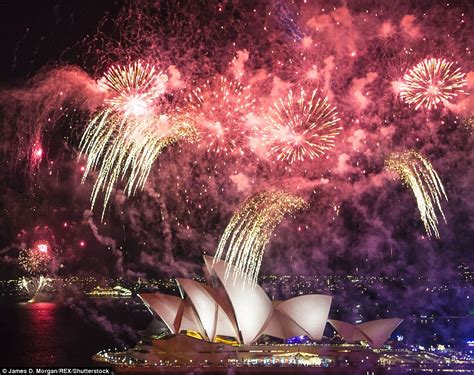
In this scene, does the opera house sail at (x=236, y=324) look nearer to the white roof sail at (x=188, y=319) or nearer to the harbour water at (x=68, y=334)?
the white roof sail at (x=188, y=319)

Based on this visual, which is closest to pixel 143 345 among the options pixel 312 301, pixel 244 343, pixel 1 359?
pixel 244 343

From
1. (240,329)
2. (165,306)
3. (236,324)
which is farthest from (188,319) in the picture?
(240,329)

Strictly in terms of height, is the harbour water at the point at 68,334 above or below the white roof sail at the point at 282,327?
below

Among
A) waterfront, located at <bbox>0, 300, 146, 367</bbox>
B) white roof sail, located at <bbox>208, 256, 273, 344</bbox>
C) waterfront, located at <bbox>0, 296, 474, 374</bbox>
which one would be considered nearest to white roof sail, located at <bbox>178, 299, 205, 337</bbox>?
white roof sail, located at <bbox>208, 256, 273, 344</bbox>

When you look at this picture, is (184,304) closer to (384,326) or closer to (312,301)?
(312,301)

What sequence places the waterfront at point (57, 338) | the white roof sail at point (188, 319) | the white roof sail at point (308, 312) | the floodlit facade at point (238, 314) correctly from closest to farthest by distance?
the waterfront at point (57, 338)
the floodlit facade at point (238, 314)
the white roof sail at point (188, 319)
the white roof sail at point (308, 312)

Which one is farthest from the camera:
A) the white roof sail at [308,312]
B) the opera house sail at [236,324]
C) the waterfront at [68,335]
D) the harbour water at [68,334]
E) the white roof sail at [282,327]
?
the white roof sail at [308,312]

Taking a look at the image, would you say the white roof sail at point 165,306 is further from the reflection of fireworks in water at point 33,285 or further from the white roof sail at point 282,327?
the reflection of fireworks in water at point 33,285

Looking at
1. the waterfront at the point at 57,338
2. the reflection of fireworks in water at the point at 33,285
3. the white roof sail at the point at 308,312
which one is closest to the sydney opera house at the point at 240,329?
the white roof sail at the point at 308,312

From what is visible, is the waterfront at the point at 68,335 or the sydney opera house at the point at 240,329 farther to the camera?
the waterfront at the point at 68,335
